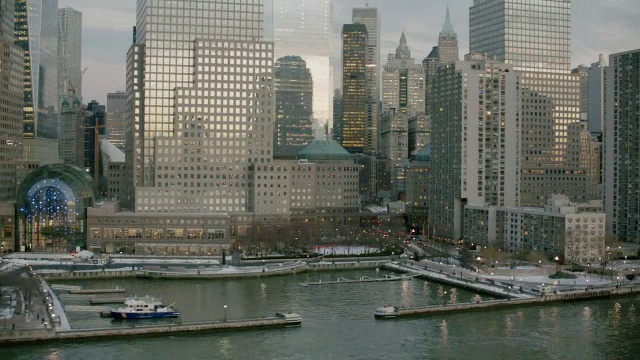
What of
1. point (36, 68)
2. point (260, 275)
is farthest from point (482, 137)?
point (36, 68)

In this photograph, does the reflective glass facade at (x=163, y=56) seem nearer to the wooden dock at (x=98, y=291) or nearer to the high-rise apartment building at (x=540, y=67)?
the wooden dock at (x=98, y=291)

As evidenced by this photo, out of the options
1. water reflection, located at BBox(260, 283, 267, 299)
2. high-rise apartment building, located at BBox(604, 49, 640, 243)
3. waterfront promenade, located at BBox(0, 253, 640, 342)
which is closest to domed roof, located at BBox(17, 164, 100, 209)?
waterfront promenade, located at BBox(0, 253, 640, 342)

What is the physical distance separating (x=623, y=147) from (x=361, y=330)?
64973mm

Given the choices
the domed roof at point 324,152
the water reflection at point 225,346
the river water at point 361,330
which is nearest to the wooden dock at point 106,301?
the river water at point 361,330

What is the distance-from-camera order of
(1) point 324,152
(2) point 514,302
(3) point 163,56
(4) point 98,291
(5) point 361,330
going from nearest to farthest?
(5) point 361,330 → (2) point 514,302 → (4) point 98,291 → (3) point 163,56 → (1) point 324,152

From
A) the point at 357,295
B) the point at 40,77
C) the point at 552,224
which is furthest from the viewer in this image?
the point at 40,77

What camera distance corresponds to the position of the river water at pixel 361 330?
181ft

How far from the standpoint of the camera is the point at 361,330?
6194 cm

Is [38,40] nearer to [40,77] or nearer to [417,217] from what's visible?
[40,77]

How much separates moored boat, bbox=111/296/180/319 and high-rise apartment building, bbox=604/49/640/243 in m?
67.2

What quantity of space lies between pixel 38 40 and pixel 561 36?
4229 inches

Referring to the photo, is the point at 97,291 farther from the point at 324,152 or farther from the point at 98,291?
the point at 324,152

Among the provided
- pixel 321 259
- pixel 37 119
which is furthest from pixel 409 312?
pixel 37 119

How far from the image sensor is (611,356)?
55.4 m
